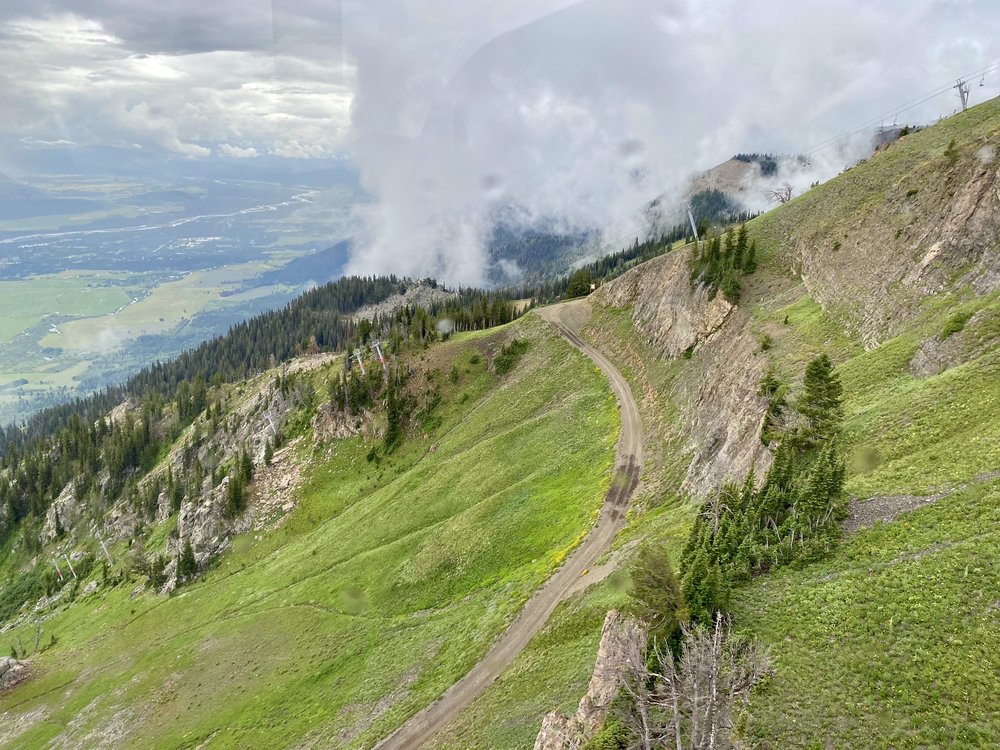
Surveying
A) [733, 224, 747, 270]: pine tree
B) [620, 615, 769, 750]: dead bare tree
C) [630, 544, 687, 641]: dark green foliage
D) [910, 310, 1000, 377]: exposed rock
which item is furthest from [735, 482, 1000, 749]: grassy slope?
[733, 224, 747, 270]: pine tree

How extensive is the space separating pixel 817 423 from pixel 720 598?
1599cm

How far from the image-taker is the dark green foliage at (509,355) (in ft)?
341

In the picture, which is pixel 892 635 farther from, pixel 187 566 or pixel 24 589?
pixel 24 589

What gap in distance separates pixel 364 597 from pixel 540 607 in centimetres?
2693

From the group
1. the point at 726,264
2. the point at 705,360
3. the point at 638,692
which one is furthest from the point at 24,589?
the point at 726,264

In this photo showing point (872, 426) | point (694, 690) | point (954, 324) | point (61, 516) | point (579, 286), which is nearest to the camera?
point (694, 690)

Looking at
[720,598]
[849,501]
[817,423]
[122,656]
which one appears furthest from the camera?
[122,656]

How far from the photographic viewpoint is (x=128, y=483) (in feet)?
570

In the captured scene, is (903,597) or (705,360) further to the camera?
(705,360)

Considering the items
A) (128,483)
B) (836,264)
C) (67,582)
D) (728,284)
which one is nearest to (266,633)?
(728,284)

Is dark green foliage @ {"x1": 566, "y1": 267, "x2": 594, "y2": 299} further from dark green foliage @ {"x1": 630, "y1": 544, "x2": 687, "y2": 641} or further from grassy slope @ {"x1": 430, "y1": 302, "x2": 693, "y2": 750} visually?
dark green foliage @ {"x1": 630, "y1": 544, "x2": 687, "y2": 641}

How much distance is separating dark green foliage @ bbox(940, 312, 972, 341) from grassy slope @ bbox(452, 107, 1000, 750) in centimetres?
109

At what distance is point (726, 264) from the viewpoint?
76312 mm

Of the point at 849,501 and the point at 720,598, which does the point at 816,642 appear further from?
the point at 849,501
